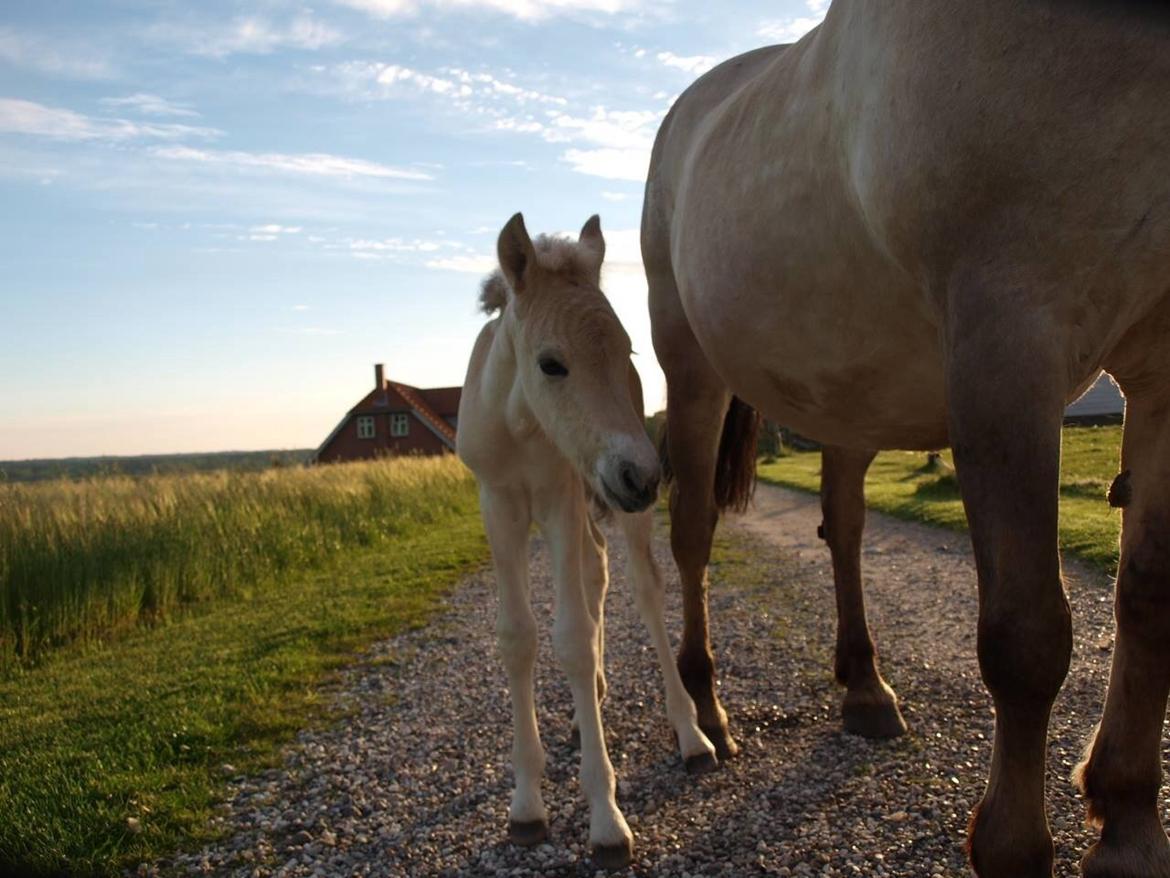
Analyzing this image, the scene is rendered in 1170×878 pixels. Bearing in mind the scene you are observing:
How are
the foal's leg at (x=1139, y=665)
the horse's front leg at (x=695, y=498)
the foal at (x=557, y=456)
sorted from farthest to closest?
the horse's front leg at (x=695, y=498), the foal at (x=557, y=456), the foal's leg at (x=1139, y=665)

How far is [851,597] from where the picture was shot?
458 centimetres

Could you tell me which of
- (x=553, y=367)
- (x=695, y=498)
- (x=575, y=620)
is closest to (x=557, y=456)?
(x=553, y=367)

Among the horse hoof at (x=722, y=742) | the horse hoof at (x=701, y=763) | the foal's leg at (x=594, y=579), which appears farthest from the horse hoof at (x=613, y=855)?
the foal's leg at (x=594, y=579)

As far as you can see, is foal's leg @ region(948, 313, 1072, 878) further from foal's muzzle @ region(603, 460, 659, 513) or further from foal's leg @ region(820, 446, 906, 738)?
foal's leg @ region(820, 446, 906, 738)

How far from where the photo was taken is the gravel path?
10.4 feet

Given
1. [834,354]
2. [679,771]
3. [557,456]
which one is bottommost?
[679,771]

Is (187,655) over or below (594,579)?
below

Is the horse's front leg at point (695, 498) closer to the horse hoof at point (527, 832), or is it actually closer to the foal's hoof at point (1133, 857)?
the horse hoof at point (527, 832)

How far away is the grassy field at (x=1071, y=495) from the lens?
8594mm

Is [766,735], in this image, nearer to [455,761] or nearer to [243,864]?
[455,761]

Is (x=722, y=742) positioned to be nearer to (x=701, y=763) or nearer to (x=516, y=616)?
(x=701, y=763)

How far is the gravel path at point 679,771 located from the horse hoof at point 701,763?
4cm

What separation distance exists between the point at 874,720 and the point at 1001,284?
2774mm

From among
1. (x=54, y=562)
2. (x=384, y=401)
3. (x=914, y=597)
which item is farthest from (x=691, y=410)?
(x=384, y=401)
